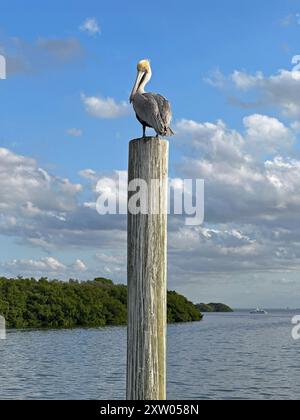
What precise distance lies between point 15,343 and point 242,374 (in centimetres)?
3091

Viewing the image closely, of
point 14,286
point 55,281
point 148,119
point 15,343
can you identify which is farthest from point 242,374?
point 55,281

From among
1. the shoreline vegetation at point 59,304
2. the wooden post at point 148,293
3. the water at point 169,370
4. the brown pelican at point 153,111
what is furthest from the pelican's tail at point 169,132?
the shoreline vegetation at point 59,304

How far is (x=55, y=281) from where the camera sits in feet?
366

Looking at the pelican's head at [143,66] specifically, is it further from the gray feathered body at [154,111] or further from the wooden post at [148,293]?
the wooden post at [148,293]

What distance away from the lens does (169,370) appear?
43.9m

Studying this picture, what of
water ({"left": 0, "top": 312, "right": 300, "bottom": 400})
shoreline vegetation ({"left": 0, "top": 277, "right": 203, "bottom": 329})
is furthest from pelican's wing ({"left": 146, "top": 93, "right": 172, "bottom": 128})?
shoreline vegetation ({"left": 0, "top": 277, "right": 203, "bottom": 329})

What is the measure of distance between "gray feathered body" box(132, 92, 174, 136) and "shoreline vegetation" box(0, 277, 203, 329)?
9029 centimetres

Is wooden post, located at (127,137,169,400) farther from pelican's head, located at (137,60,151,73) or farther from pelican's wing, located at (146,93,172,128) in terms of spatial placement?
pelican's head, located at (137,60,151,73)

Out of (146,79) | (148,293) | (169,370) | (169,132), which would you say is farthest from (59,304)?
(148,293)

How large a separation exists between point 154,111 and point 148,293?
1.98m

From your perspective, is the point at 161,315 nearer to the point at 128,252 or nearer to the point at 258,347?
the point at 128,252

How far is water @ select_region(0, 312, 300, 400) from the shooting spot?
1300 inches

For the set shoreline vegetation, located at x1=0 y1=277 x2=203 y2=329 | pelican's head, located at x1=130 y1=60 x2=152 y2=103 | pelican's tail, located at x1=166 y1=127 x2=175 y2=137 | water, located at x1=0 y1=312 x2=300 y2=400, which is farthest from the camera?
shoreline vegetation, located at x1=0 y1=277 x2=203 y2=329

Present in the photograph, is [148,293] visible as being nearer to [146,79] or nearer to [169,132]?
[169,132]
